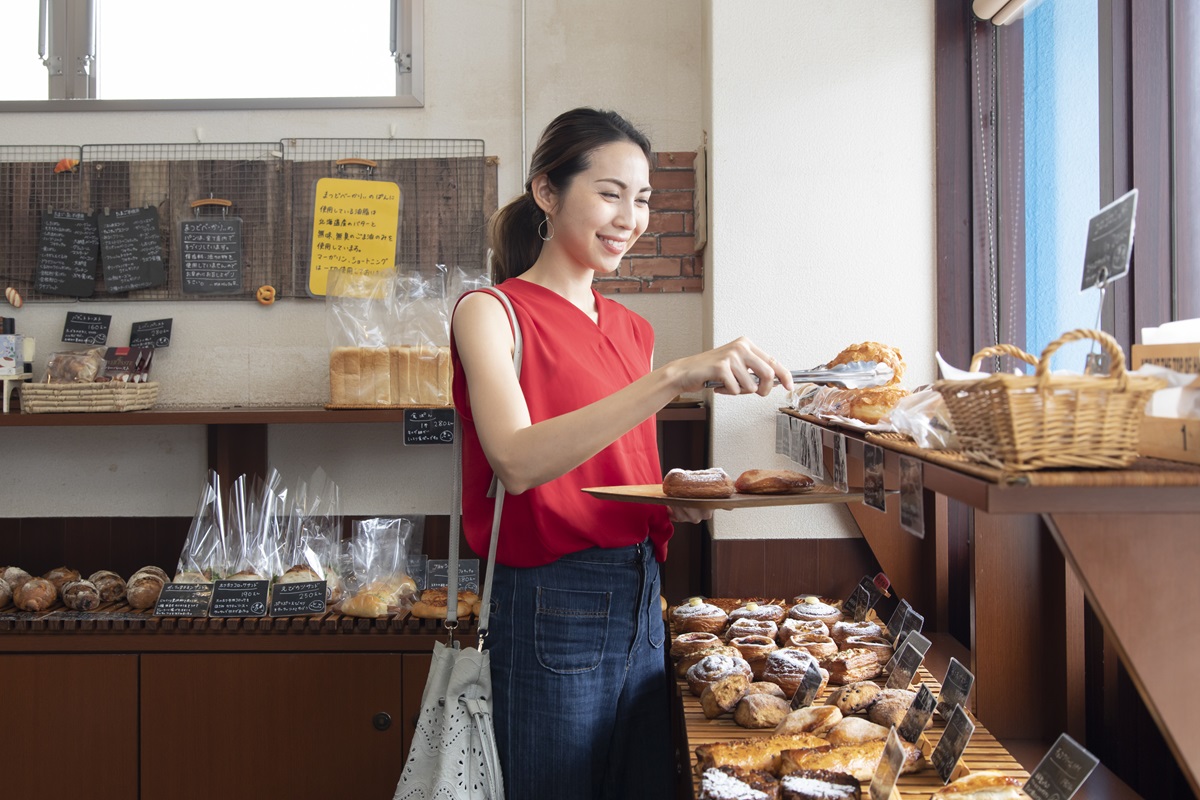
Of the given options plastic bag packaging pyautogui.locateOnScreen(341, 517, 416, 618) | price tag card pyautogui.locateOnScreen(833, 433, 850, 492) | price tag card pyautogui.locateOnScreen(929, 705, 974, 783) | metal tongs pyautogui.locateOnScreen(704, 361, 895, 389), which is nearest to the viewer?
price tag card pyautogui.locateOnScreen(929, 705, 974, 783)

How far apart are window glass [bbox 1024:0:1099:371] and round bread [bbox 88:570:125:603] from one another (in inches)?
99.5

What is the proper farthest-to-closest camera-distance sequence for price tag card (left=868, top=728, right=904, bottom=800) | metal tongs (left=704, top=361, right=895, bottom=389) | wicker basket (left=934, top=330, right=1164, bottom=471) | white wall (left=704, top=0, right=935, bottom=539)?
white wall (left=704, top=0, right=935, bottom=539) → metal tongs (left=704, top=361, right=895, bottom=389) → price tag card (left=868, top=728, right=904, bottom=800) → wicker basket (left=934, top=330, right=1164, bottom=471)

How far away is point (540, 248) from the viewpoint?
6.17ft

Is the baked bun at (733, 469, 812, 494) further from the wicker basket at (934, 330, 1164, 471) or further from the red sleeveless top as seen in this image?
the wicker basket at (934, 330, 1164, 471)

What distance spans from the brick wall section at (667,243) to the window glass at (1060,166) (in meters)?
1.09

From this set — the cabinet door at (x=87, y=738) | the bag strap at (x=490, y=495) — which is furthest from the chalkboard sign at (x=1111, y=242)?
the cabinet door at (x=87, y=738)

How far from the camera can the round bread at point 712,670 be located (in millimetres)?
1787

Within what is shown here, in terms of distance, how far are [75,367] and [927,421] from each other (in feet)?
8.32

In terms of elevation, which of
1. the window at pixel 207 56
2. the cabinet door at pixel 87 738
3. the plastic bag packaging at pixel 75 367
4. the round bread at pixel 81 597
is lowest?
the cabinet door at pixel 87 738

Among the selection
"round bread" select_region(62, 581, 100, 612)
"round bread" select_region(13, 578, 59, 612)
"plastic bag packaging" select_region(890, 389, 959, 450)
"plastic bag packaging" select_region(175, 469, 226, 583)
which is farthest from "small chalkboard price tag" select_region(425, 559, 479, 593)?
"plastic bag packaging" select_region(890, 389, 959, 450)

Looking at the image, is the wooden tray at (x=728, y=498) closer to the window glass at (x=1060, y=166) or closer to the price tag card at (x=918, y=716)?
the price tag card at (x=918, y=716)

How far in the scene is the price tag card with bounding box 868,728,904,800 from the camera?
1.22 m

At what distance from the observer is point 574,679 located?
158 cm

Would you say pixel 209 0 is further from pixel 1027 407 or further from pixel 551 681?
pixel 1027 407
